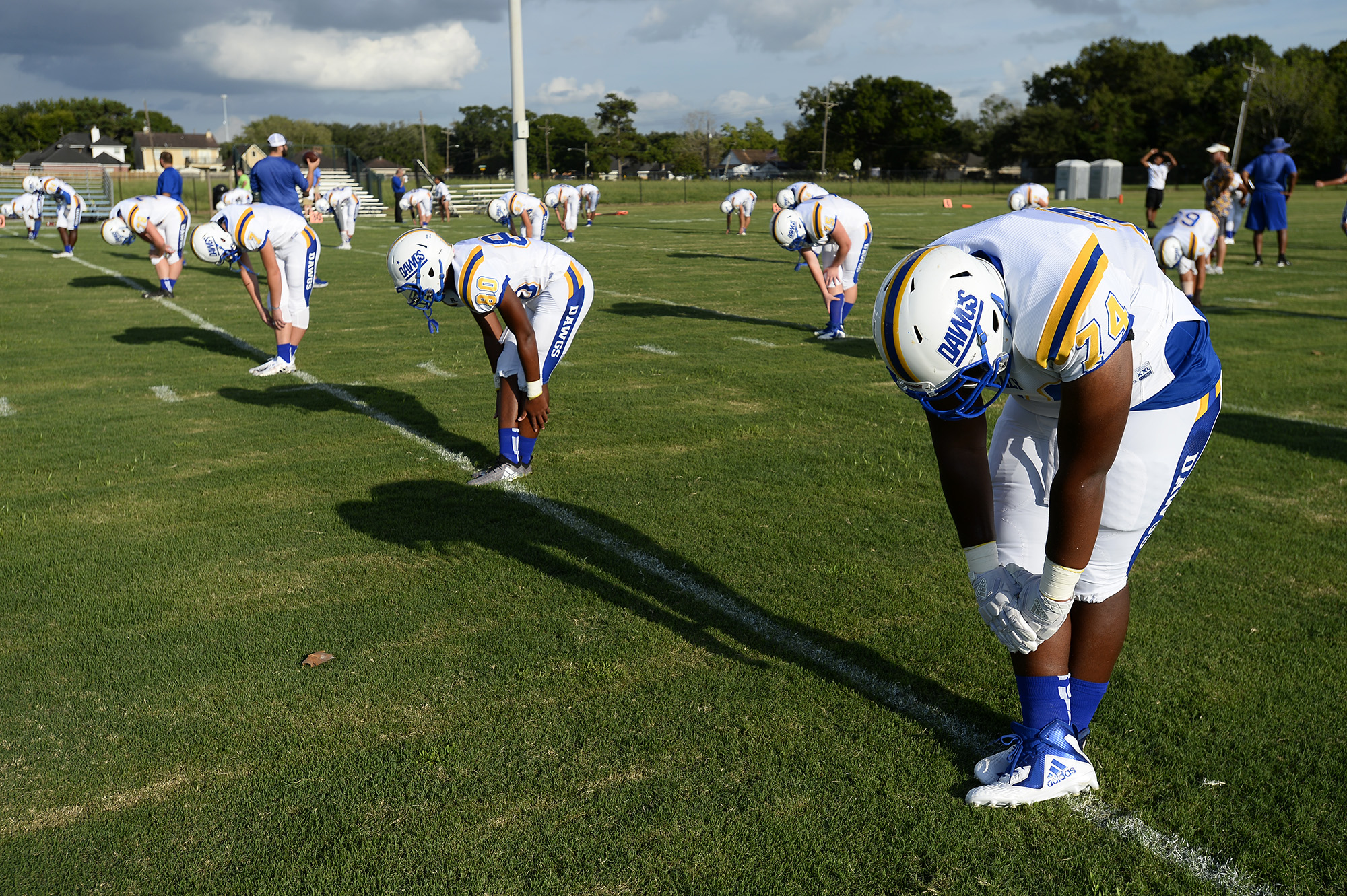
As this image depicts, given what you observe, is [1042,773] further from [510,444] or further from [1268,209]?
[1268,209]

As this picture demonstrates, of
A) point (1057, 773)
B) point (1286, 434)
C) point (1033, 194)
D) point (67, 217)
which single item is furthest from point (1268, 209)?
point (67, 217)

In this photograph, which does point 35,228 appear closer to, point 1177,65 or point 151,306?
point 151,306

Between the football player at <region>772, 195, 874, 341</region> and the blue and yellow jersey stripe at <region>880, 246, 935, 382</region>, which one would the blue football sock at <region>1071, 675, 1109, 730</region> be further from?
the football player at <region>772, 195, 874, 341</region>

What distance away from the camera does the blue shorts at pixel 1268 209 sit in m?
17.1

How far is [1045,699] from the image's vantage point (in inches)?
121

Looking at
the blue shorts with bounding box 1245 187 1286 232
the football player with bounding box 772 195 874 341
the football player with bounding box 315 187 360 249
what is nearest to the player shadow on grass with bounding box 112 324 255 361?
the football player with bounding box 772 195 874 341

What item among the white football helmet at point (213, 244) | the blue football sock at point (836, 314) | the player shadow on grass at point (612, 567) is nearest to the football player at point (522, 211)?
the blue football sock at point (836, 314)

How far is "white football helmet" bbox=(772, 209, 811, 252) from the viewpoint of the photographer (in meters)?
11.2

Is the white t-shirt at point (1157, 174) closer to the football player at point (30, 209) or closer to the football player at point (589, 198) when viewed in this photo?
the football player at point (589, 198)

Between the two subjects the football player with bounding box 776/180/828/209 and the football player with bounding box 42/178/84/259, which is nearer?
the football player with bounding box 776/180/828/209

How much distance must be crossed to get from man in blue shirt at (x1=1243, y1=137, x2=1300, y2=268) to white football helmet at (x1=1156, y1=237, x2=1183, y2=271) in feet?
19.2

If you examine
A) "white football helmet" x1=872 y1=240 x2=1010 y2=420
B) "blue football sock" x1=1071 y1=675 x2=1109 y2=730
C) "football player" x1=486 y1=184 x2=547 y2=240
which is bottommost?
"blue football sock" x1=1071 y1=675 x2=1109 y2=730

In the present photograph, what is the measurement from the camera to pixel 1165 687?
370cm

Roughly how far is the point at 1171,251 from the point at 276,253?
10.5m
